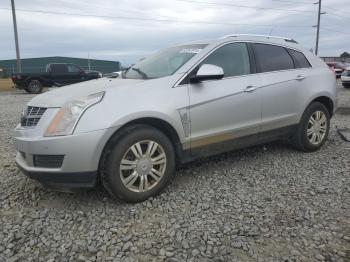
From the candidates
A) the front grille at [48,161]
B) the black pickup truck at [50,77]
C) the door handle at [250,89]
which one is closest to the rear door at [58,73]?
the black pickup truck at [50,77]

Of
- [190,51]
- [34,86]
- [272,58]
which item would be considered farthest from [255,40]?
[34,86]

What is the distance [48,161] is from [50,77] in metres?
18.3

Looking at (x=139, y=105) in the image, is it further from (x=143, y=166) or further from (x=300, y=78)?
(x=300, y=78)

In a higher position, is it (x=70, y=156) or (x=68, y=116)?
(x=68, y=116)

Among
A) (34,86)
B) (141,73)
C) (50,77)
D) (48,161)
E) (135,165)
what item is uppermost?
(141,73)

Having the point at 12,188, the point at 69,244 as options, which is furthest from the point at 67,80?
the point at 69,244

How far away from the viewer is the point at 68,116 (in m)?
3.46

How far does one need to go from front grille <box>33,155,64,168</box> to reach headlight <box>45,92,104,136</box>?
0.21 meters

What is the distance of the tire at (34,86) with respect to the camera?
19755mm

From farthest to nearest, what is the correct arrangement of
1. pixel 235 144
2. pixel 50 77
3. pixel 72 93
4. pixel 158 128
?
pixel 50 77 → pixel 235 144 → pixel 158 128 → pixel 72 93

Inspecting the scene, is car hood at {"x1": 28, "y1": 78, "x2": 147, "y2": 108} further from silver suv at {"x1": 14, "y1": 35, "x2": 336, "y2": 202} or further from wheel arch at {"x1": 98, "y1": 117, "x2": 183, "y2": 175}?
wheel arch at {"x1": 98, "y1": 117, "x2": 183, "y2": 175}

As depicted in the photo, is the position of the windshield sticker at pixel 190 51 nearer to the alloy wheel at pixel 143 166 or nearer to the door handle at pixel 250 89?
the door handle at pixel 250 89

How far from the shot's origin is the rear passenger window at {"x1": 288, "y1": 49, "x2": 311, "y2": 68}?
17.5ft

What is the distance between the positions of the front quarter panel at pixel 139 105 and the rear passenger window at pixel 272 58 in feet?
4.55
